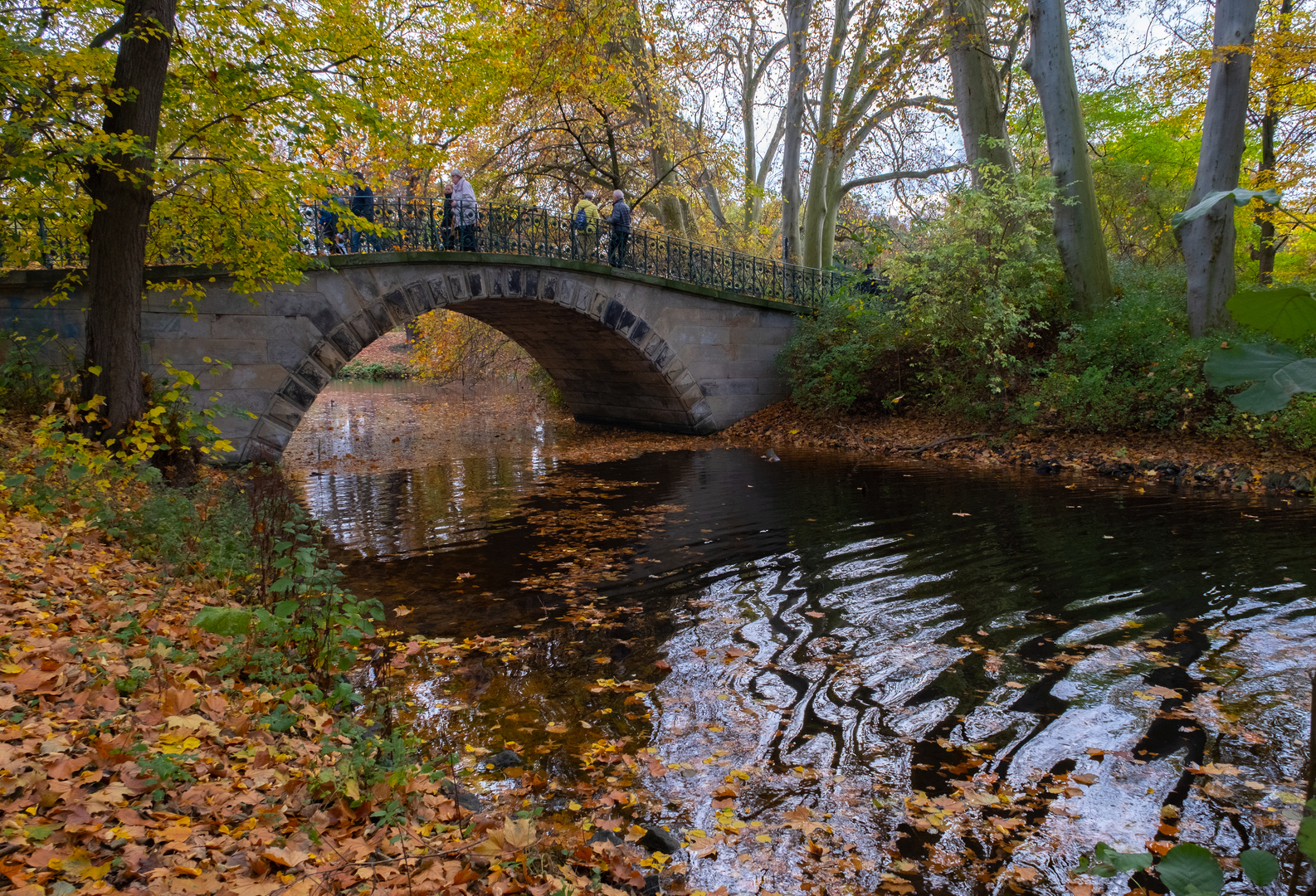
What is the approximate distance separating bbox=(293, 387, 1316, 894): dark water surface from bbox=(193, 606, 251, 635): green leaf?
1.03 metres

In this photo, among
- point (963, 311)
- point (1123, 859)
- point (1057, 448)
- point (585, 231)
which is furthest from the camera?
point (585, 231)

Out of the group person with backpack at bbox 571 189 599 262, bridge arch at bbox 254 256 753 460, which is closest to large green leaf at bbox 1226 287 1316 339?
bridge arch at bbox 254 256 753 460

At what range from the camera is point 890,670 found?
4.95 metres

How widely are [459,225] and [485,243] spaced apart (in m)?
0.66

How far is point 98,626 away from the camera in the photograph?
410 cm

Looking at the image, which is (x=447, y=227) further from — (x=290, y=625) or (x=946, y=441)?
(x=290, y=625)

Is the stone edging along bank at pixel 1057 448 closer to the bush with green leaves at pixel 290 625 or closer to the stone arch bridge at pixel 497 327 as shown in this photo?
the stone arch bridge at pixel 497 327

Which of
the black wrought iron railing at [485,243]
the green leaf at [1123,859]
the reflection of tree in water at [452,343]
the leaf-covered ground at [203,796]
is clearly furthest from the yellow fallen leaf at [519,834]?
the reflection of tree in water at [452,343]

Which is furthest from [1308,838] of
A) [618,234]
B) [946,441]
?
[618,234]

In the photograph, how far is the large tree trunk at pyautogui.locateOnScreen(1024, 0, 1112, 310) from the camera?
12914 mm

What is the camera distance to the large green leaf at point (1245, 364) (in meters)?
0.95

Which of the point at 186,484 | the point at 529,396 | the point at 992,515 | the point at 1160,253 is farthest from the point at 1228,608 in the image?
the point at 529,396

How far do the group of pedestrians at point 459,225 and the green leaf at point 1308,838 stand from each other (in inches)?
→ 377

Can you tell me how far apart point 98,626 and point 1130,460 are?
12.7 metres
